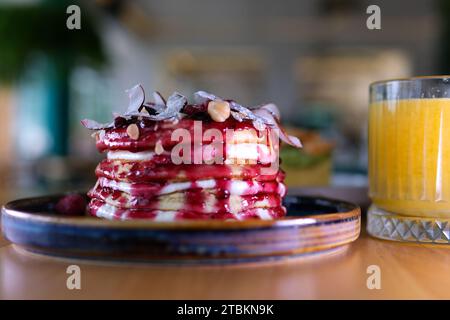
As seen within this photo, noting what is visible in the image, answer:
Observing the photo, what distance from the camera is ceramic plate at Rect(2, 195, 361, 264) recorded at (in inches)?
24.9

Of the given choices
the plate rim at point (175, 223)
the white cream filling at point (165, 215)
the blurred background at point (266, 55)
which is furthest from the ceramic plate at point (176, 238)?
the blurred background at point (266, 55)

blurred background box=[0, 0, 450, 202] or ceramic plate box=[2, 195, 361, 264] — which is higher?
blurred background box=[0, 0, 450, 202]

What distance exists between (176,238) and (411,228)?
486 millimetres

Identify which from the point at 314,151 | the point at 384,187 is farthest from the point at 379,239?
the point at 314,151

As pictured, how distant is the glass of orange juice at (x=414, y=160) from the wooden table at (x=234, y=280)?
0.56 feet

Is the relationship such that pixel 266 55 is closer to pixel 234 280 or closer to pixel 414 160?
pixel 414 160

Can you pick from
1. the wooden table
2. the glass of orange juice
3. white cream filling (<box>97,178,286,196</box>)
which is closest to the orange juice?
the glass of orange juice

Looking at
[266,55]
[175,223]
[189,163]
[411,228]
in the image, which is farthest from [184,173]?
[266,55]

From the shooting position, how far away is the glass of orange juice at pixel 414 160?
3.04 ft

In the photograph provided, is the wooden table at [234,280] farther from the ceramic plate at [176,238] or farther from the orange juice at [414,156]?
the orange juice at [414,156]

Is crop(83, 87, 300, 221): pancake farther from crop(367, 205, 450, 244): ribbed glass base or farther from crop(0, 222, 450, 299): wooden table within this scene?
crop(367, 205, 450, 244): ribbed glass base

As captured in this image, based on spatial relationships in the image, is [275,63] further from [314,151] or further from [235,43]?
[314,151]

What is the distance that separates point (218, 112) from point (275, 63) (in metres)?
7.30

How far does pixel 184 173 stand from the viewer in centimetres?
77
